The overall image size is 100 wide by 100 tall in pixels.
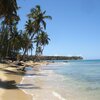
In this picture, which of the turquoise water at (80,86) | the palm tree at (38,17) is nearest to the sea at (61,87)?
the turquoise water at (80,86)

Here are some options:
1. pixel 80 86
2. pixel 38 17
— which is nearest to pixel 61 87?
pixel 80 86

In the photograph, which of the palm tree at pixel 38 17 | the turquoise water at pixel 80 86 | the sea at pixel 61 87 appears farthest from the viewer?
the palm tree at pixel 38 17

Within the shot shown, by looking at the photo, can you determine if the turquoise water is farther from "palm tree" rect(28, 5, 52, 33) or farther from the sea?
"palm tree" rect(28, 5, 52, 33)

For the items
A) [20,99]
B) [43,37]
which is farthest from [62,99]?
[43,37]

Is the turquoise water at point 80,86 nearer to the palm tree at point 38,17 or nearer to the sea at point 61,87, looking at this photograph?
the sea at point 61,87

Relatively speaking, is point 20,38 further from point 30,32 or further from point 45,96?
point 45,96

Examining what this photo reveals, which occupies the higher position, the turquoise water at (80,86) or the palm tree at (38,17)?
the palm tree at (38,17)

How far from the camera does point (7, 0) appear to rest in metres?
33.3

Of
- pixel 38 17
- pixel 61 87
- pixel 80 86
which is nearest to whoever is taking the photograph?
pixel 61 87

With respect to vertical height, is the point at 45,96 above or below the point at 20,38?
below

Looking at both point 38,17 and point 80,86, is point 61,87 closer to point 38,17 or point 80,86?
point 80,86

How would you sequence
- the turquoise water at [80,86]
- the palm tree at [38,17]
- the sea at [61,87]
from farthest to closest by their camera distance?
the palm tree at [38,17]
the turquoise water at [80,86]
the sea at [61,87]

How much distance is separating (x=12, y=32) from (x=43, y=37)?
53.3ft

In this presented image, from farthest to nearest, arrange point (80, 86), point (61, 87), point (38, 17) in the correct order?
point (38, 17), point (80, 86), point (61, 87)
